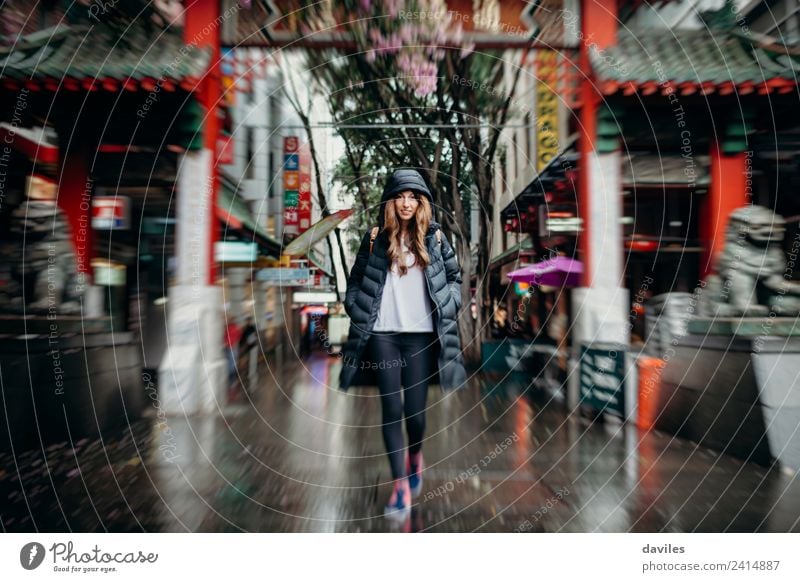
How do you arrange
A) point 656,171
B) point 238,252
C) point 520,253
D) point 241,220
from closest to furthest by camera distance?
point 241,220
point 238,252
point 520,253
point 656,171

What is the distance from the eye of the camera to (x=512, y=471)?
2594 millimetres

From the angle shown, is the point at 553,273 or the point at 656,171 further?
the point at 553,273

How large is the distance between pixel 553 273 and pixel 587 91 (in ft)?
3.81

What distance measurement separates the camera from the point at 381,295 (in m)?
2.30

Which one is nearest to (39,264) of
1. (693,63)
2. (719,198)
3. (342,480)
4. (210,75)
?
(210,75)

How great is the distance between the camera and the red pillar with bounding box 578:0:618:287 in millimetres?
2621

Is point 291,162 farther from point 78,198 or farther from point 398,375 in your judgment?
point 398,375

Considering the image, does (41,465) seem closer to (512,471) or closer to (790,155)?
(512,471)

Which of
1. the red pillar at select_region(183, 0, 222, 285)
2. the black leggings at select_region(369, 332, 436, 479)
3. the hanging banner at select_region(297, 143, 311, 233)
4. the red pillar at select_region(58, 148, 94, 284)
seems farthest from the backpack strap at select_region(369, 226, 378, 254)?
the red pillar at select_region(58, 148, 94, 284)

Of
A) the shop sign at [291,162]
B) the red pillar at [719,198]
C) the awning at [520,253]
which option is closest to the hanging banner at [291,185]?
the shop sign at [291,162]

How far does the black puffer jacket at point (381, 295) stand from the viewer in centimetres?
227

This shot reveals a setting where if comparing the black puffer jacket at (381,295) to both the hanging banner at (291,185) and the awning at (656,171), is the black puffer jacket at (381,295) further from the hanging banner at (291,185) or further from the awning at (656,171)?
the awning at (656,171)

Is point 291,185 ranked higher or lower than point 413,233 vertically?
higher
